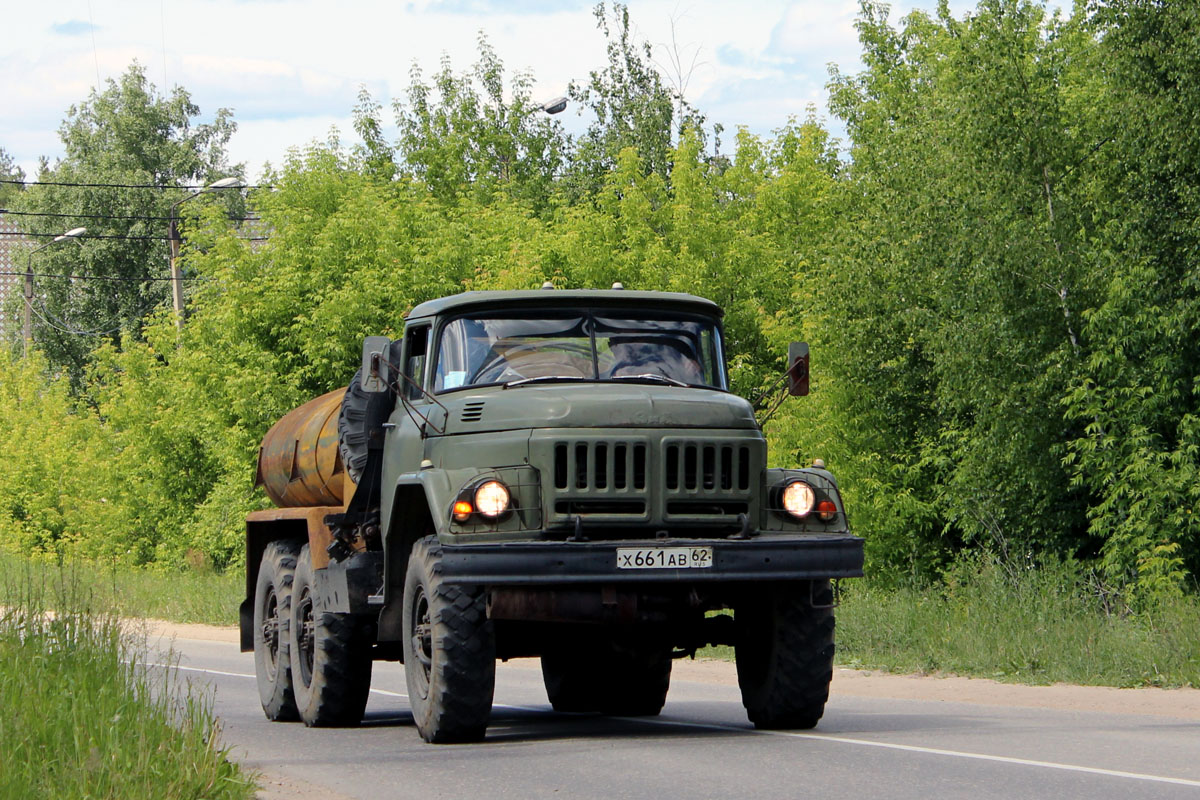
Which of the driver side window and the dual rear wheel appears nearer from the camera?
the driver side window

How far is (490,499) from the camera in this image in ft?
33.2

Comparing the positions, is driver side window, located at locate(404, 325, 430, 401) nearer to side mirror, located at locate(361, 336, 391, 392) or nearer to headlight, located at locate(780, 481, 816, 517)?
side mirror, located at locate(361, 336, 391, 392)

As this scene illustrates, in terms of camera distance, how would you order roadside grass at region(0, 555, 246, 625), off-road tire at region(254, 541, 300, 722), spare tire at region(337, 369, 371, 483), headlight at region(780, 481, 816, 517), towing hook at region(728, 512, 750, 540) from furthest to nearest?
roadside grass at region(0, 555, 246, 625) < off-road tire at region(254, 541, 300, 722) < spare tire at region(337, 369, 371, 483) < headlight at region(780, 481, 816, 517) < towing hook at region(728, 512, 750, 540)

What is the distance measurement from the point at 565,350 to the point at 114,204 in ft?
210

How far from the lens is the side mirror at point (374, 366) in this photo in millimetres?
11484

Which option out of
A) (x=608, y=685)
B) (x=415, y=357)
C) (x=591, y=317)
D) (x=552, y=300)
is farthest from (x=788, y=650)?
(x=415, y=357)

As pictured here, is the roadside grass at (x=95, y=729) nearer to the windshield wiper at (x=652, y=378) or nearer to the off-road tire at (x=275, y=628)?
the off-road tire at (x=275, y=628)

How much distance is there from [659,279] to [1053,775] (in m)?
26.7

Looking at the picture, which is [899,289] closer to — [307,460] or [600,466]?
[307,460]

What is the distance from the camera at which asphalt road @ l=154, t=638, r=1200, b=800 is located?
8594 millimetres

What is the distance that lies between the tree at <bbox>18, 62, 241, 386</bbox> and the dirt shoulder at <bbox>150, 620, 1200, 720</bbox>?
56.8 metres

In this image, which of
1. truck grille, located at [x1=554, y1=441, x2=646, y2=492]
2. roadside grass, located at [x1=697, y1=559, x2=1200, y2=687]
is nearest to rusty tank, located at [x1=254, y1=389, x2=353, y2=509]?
truck grille, located at [x1=554, y1=441, x2=646, y2=492]

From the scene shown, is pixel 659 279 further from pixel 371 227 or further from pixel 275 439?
pixel 275 439

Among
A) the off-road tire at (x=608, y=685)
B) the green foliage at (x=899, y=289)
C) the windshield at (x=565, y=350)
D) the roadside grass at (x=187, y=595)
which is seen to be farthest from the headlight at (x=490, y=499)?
the roadside grass at (x=187, y=595)
